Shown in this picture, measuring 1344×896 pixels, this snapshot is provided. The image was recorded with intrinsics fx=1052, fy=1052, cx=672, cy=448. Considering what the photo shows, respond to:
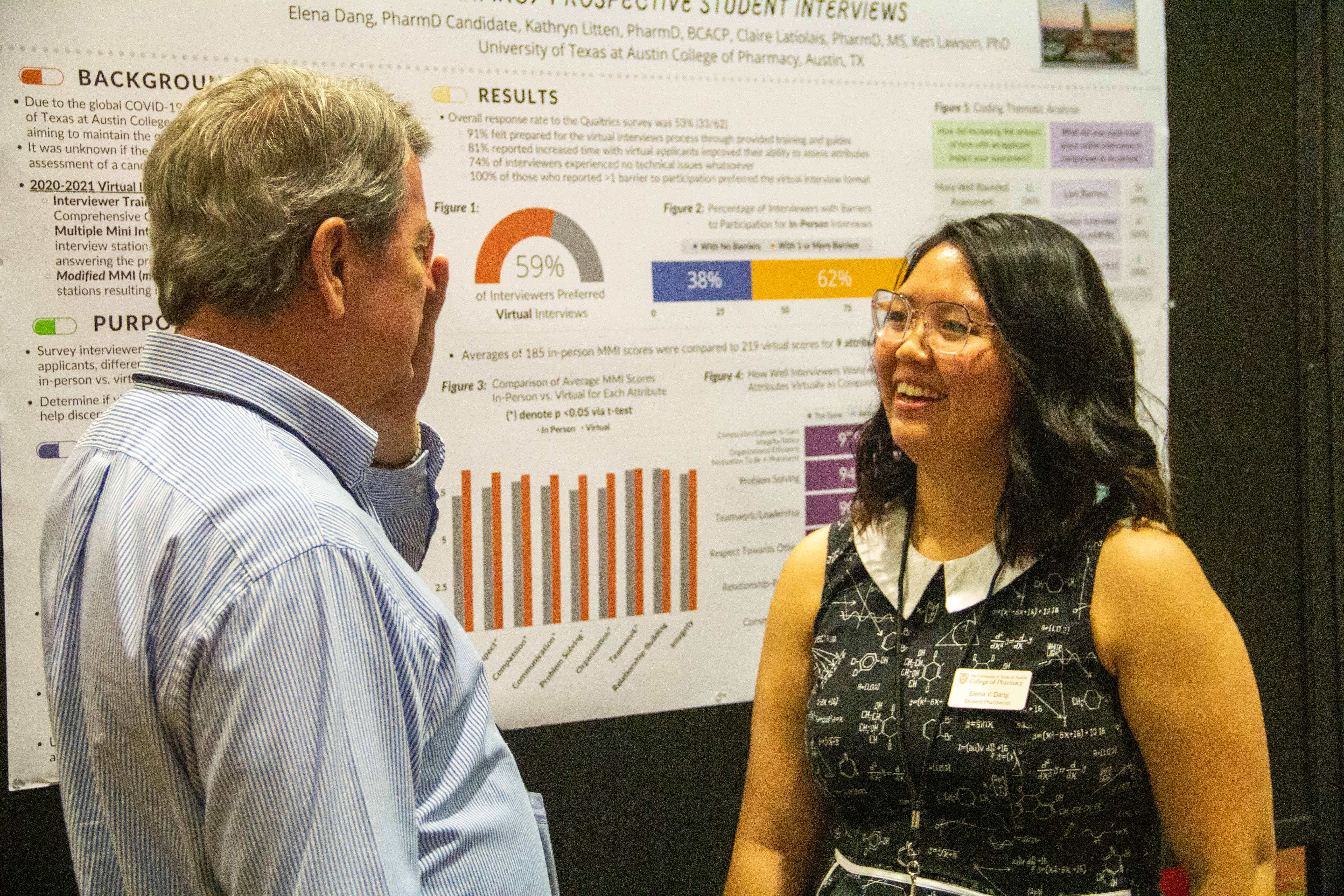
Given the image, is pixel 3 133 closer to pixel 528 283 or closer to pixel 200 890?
pixel 528 283

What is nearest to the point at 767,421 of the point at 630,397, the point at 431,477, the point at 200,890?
the point at 630,397

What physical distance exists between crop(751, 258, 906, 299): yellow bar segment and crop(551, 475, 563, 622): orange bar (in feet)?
1.77

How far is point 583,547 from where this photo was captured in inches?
76.5

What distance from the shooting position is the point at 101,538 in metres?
0.88

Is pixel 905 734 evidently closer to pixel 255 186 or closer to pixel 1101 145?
pixel 255 186

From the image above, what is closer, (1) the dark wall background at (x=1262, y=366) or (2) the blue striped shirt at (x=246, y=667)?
(2) the blue striped shirt at (x=246, y=667)

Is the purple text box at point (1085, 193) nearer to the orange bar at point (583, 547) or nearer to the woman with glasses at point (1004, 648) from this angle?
the woman with glasses at point (1004, 648)

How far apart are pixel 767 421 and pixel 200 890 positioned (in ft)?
4.56

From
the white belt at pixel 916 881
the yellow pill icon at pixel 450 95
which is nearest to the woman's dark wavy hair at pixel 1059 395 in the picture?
the white belt at pixel 916 881

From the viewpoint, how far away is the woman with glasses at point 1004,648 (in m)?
1.39

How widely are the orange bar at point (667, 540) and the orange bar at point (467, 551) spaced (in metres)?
0.36

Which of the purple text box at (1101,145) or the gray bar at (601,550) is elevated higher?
the purple text box at (1101,145)

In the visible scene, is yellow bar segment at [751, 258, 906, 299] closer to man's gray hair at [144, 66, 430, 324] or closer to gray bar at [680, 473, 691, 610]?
gray bar at [680, 473, 691, 610]

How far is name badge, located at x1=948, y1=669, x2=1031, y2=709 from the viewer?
1417 millimetres
